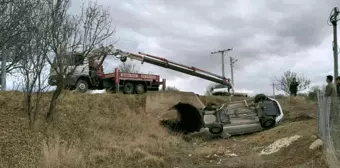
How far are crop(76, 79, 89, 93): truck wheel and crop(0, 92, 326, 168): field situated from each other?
5.42ft

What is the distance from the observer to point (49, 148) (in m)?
12.3

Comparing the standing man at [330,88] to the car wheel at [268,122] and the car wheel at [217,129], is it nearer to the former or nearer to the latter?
the car wheel at [268,122]

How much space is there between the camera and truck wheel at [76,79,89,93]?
23.8 meters

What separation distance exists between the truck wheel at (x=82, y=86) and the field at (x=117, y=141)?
1.65 m

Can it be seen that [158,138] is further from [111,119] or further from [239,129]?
[239,129]

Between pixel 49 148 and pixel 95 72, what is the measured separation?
12.5 meters

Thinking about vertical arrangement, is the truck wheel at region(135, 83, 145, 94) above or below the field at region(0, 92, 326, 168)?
above

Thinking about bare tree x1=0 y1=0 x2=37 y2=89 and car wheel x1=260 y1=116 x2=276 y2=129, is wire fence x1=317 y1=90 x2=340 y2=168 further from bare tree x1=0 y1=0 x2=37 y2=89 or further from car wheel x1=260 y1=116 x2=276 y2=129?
car wheel x1=260 y1=116 x2=276 y2=129

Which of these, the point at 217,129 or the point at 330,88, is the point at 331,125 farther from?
the point at 217,129

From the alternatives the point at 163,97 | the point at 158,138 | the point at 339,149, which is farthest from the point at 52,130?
the point at 339,149

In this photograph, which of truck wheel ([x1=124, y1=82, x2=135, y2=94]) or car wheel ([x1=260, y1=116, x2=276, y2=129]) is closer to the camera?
car wheel ([x1=260, y1=116, x2=276, y2=129])

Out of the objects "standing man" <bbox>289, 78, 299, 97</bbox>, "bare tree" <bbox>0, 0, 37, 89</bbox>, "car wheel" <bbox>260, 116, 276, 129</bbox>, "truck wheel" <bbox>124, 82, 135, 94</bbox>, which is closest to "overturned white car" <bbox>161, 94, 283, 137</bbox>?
"car wheel" <bbox>260, 116, 276, 129</bbox>

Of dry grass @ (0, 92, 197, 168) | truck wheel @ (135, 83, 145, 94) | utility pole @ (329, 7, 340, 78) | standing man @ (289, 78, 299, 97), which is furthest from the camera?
standing man @ (289, 78, 299, 97)

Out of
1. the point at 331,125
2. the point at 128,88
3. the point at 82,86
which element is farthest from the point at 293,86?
the point at 331,125
